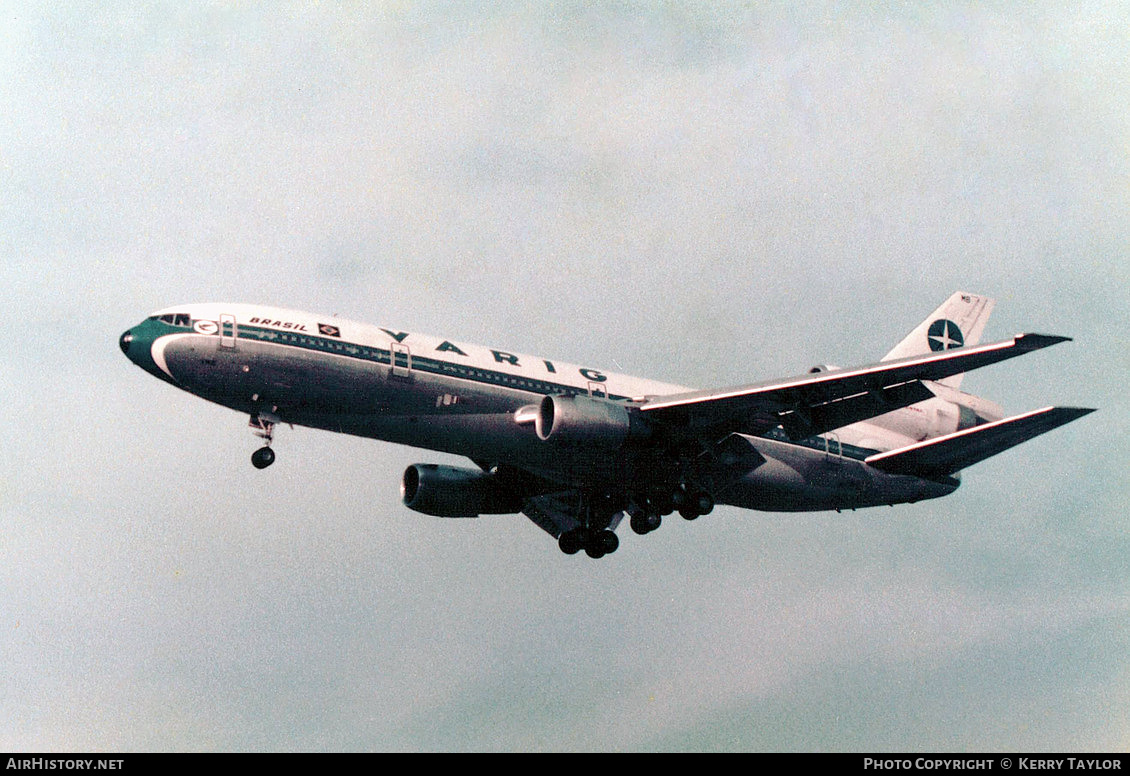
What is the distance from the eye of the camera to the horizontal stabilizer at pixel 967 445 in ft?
137

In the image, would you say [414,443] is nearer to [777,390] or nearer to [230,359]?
[230,359]

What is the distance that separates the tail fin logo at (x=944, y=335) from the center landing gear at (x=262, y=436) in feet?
95.2

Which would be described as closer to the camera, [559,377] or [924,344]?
[559,377]

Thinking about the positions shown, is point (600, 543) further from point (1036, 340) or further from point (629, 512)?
point (1036, 340)

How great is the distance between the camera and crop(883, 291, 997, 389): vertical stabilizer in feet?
177

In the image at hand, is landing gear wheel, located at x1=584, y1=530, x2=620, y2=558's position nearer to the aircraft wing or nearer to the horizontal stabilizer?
the aircraft wing

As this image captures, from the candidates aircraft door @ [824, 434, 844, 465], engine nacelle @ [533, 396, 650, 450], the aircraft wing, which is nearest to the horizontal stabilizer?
aircraft door @ [824, 434, 844, 465]

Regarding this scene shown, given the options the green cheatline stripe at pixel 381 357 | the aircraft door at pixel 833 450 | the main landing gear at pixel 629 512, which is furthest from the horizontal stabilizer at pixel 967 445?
the main landing gear at pixel 629 512

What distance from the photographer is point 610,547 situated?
163ft

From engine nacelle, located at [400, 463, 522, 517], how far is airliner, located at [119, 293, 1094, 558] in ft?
0.29

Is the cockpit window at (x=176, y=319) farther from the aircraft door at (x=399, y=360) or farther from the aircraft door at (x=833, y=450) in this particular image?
the aircraft door at (x=833, y=450)
